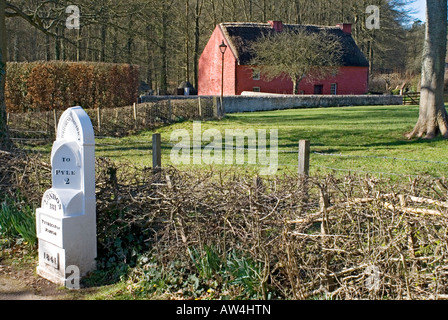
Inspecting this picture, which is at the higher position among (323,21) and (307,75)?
(323,21)

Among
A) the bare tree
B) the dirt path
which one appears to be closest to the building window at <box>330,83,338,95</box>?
the bare tree

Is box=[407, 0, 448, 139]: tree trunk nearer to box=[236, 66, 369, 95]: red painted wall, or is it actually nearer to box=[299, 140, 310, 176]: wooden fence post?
box=[299, 140, 310, 176]: wooden fence post

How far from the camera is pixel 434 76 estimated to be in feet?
52.5

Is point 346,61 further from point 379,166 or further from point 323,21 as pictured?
point 379,166

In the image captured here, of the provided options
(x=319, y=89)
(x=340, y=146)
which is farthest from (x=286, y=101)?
(x=340, y=146)

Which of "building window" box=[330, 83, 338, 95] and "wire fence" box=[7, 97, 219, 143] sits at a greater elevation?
"building window" box=[330, 83, 338, 95]

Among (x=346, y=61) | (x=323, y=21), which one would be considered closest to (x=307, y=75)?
(x=346, y=61)

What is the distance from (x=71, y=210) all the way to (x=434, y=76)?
13718 mm

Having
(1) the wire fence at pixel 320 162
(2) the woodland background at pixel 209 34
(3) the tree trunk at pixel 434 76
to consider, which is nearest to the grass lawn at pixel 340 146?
(1) the wire fence at pixel 320 162

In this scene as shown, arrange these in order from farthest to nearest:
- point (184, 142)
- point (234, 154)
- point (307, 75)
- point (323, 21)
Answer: point (323, 21) → point (307, 75) → point (184, 142) → point (234, 154)

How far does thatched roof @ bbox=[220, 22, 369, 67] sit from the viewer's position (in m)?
44.8

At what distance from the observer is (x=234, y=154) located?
14000 mm

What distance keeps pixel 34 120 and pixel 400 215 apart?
54.5 ft

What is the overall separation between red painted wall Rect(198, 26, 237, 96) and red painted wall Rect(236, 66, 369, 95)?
90cm
